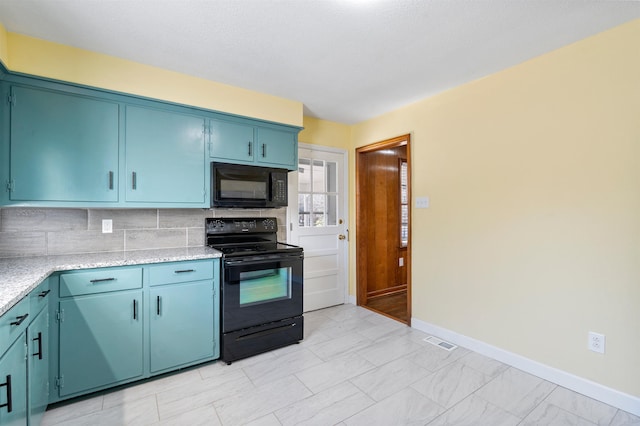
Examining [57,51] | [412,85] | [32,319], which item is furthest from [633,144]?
[57,51]

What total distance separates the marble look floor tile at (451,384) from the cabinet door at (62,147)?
2.73 m

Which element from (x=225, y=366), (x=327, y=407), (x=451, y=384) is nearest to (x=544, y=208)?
(x=451, y=384)

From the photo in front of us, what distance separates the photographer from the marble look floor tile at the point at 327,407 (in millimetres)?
1825

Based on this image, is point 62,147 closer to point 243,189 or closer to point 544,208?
point 243,189

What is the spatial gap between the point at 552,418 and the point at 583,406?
12.1 inches

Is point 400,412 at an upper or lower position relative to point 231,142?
lower

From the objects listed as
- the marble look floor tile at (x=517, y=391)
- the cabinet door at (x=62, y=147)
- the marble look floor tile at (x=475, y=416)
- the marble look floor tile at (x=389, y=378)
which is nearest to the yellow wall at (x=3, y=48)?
the cabinet door at (x=62, y=147)

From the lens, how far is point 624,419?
1821 mm

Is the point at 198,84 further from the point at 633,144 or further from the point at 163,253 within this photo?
the point at 633,144

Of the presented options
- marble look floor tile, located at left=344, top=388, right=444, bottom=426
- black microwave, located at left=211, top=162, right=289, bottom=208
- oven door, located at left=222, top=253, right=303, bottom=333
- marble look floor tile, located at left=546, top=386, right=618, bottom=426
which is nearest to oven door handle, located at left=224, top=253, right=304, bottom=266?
oven door, located at left=222, top=253, right=303, bottom=333

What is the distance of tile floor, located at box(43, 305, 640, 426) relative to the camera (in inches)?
72.2

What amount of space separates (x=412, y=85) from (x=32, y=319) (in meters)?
3.19

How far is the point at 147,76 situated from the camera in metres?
2.40

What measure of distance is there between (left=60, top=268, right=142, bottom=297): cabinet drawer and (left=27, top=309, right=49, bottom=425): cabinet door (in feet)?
0.58
